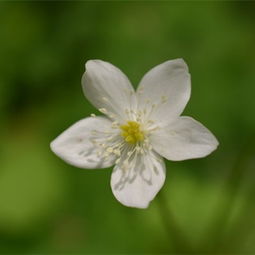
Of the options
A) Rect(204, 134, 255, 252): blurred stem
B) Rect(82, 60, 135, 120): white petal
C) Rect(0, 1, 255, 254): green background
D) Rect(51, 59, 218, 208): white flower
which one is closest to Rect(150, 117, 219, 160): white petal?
Rect(51, 59, 218, 208): white flower

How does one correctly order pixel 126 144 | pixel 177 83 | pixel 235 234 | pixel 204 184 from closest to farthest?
pixel 177 83, pixel 126 144, pixel 235 234, pixel 204 184

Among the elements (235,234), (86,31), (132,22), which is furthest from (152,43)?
(235,234)

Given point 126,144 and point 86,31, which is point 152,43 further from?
point 126,144

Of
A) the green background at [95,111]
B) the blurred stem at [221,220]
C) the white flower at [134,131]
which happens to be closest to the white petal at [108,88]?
the white flower at [134,131]

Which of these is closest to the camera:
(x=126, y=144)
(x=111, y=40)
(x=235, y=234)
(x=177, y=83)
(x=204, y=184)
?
(x=177, y=83)

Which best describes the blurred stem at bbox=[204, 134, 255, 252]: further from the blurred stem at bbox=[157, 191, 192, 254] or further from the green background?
the blurred stem at bbox=[157, 191, 192, 254]
